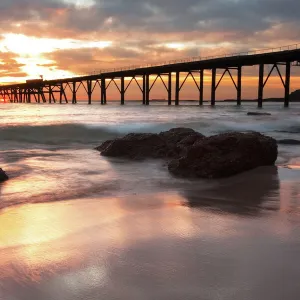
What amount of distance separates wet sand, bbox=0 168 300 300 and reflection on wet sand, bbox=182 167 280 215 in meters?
0.02

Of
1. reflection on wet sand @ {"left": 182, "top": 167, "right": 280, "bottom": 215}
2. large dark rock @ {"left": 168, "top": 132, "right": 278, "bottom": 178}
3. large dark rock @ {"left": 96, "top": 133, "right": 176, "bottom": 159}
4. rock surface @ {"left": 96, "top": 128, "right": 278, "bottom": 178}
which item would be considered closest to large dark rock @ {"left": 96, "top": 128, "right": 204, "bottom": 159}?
large dark rock @ {"left": 96, "top": 133, "right": 176, "bottom": 159}

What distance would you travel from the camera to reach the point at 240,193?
436 cm

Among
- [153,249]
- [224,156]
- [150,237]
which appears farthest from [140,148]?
[153,249]

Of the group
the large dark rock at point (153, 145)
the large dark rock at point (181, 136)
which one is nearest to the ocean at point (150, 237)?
the large dark rock at point (153, 145)

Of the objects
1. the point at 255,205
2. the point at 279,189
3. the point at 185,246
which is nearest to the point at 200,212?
the point at 255,205

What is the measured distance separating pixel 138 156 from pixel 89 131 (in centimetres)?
820

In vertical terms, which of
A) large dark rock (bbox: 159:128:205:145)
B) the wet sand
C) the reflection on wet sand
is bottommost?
the reflection on wet sand

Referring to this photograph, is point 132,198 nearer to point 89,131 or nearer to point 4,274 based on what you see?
point 4,274

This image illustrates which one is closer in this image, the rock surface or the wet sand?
the wet sand

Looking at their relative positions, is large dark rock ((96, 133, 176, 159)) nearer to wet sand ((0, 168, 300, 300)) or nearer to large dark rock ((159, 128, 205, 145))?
large dark rock ((159, 128, 205, 145))

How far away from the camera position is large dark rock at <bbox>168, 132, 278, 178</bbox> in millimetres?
5371

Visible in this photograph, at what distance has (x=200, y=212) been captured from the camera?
3.46 m

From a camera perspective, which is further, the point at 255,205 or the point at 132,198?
the point at 132,198

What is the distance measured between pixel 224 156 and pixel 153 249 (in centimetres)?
331
